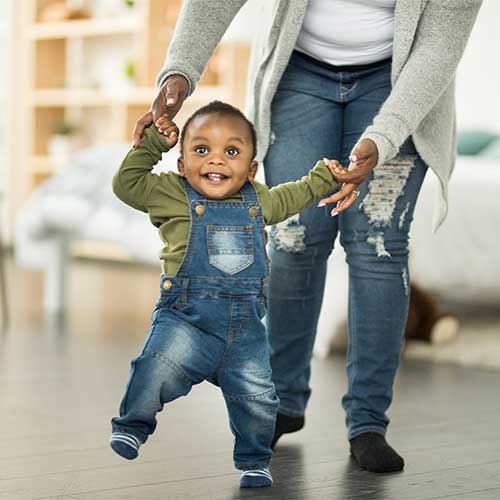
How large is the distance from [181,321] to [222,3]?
0.59 meters

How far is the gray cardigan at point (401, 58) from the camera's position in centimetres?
180

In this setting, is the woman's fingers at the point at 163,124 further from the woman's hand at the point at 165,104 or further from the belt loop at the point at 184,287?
the belt loop at the point at 184,287

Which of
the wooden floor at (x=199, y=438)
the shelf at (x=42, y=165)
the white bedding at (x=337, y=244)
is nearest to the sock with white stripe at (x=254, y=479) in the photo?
the wooden floor at (x=199, y=438)

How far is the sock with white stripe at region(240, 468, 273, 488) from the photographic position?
1.74m

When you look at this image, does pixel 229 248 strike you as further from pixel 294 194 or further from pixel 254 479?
pixel 254 479

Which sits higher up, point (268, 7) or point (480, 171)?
point (268, 7)

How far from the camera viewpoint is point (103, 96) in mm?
6809

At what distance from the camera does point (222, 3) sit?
191 cm

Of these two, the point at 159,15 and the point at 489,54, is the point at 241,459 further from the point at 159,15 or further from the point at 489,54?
the point at 159,15

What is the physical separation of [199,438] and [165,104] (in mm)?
723

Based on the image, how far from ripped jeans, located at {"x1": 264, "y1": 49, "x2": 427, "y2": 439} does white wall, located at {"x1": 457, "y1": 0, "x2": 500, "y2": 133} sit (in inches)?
146

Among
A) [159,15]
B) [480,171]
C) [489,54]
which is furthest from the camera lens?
[159,15]

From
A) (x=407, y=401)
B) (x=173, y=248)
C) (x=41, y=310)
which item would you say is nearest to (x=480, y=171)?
(x=407, y=401)

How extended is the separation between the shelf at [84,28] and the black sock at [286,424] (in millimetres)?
4792
